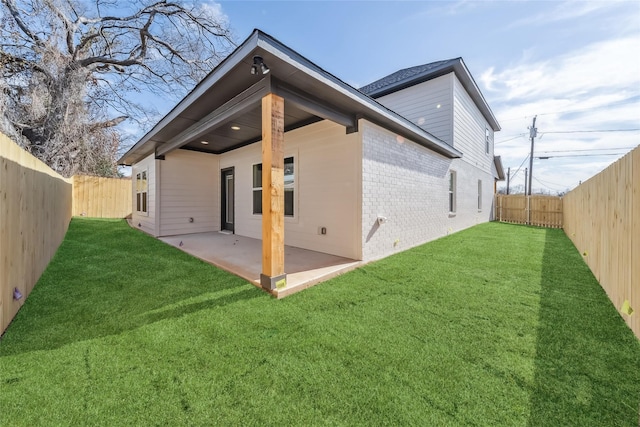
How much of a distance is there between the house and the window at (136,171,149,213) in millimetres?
81

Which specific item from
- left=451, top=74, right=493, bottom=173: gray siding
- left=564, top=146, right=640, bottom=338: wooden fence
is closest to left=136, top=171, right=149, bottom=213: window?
left=564, top=146, right=640, bottom=338: wooden fence

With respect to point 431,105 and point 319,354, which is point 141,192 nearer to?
point 319,354

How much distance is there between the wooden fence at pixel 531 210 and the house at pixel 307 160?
154 inches

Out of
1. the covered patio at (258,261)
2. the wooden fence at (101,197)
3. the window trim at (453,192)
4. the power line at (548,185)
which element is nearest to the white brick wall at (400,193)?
the window trim at (453,192)

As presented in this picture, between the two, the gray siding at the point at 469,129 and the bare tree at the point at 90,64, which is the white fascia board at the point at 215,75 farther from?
the gray siding at the point at 469,129

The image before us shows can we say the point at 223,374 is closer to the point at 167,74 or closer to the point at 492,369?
the point at 492,369

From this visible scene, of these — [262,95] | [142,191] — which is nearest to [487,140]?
[262,95]

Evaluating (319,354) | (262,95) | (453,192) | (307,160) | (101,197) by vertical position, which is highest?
(262,95)

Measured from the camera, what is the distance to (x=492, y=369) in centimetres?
188

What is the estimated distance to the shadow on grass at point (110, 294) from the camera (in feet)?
7.66

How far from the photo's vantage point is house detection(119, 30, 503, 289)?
11.0 ft

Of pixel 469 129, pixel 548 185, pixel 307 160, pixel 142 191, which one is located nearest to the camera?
pixel 307 160

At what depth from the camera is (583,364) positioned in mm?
1925

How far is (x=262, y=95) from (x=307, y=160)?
7.98ft
